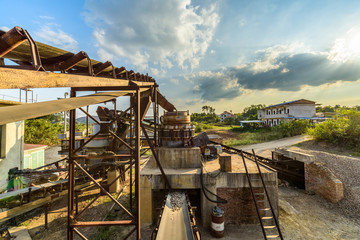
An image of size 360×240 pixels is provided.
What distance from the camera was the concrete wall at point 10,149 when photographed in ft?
36.1

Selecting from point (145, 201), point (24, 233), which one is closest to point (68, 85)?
point (145, 201)

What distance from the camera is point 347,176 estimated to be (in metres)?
9.51

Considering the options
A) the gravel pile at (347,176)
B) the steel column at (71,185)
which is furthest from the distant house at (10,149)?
the gravel pile at (347,176)

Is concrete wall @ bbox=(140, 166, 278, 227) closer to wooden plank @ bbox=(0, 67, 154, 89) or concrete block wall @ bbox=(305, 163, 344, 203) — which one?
concrete block wall @ bbox=(305, 163, 344, 203)

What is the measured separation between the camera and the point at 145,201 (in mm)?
7469

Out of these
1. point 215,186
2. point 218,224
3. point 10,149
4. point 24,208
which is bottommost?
point 218,224

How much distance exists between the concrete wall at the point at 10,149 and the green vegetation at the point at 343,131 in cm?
2786

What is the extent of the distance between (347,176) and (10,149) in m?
22.2

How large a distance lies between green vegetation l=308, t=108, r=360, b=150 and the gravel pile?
273 inches

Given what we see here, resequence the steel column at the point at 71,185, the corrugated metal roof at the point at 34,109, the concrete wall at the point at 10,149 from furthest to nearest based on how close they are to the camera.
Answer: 1. the concrete wall at the point at 10,149
2. the steel column at the point at 71,185
3. the corrugated metal roof at the point at 34,109

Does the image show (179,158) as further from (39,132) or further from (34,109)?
(39,132)

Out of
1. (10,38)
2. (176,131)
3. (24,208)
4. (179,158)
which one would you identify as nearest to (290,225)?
(179,158)

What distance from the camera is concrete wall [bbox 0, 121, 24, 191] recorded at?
11.0 metres

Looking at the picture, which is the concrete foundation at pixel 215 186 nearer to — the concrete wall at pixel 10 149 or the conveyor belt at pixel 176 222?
the conveyor belt at pixel 176 222
